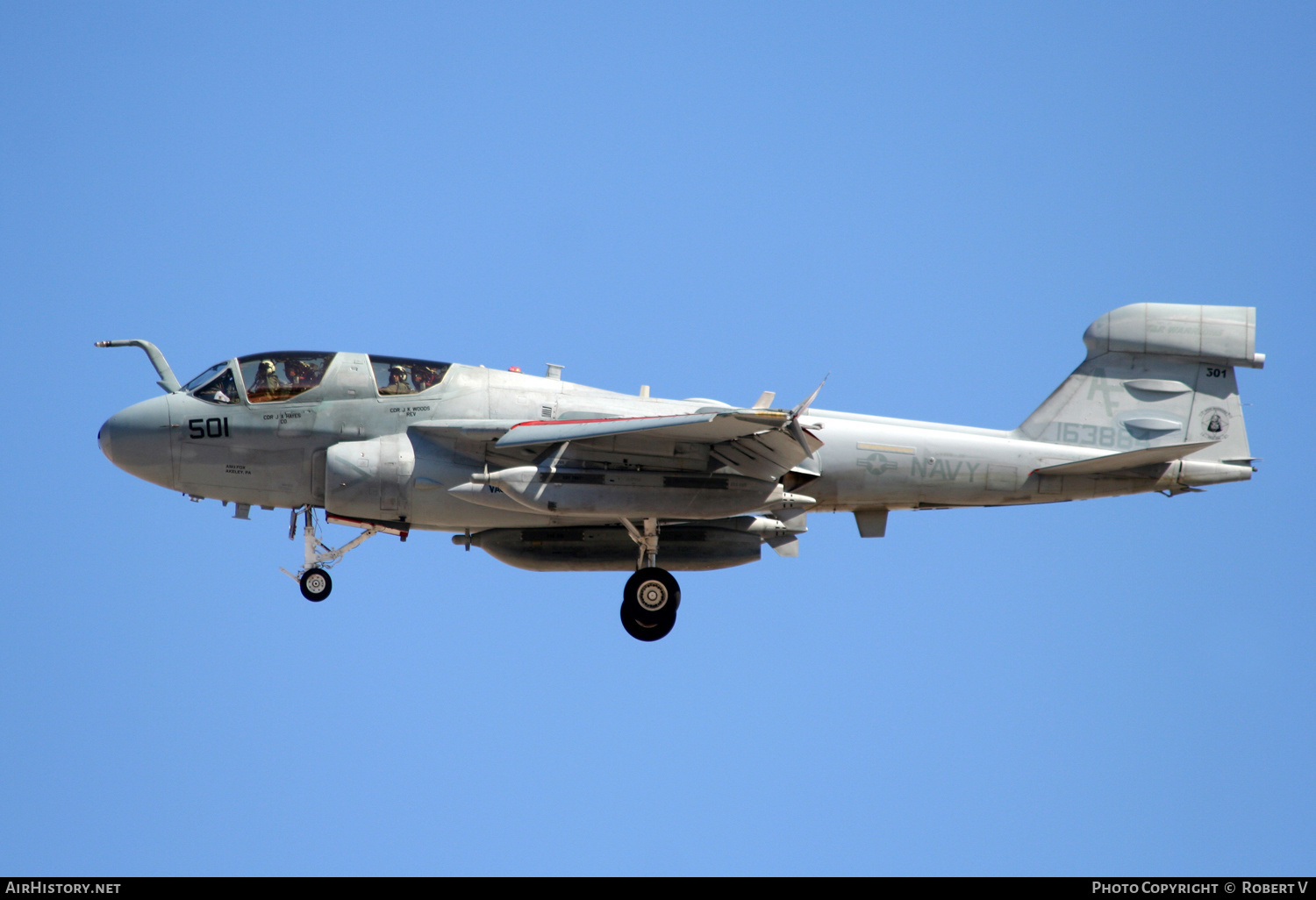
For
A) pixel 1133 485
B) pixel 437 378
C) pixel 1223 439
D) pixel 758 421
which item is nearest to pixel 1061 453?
pixel 1133 485

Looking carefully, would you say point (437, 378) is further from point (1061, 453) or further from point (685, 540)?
point (1061, 453)

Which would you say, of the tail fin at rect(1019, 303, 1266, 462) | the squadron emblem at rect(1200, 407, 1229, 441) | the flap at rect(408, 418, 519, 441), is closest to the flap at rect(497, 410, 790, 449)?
the flap at rect(408, 418, 519, 441)

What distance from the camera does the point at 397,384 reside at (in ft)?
64.5

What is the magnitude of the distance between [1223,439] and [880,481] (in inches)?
205

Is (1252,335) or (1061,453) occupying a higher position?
(1252,335)

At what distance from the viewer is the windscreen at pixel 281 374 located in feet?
64.2

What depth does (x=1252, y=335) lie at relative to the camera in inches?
829

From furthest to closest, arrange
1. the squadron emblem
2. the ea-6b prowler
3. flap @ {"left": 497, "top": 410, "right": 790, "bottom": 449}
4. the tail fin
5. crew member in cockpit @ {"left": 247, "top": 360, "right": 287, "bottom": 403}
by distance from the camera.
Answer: the tail fin → the squadron emblem → crew member in cockpit @ {"left": 247, "top": 360, "right": 287, "bottom": 403} → the ea-6b prowler → flap @ {"left": 497, "top": 410, "right": 790, "bottom": 449}

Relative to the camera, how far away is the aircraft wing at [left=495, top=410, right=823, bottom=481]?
696 inches

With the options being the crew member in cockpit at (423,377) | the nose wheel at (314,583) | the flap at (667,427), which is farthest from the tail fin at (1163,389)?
the nose wheel at (314,583)

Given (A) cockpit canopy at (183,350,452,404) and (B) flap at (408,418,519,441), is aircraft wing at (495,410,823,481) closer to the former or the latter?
(B) flap at (408,418,519,441)

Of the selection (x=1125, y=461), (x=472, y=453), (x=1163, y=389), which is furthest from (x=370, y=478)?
(x=1163, y=389)
